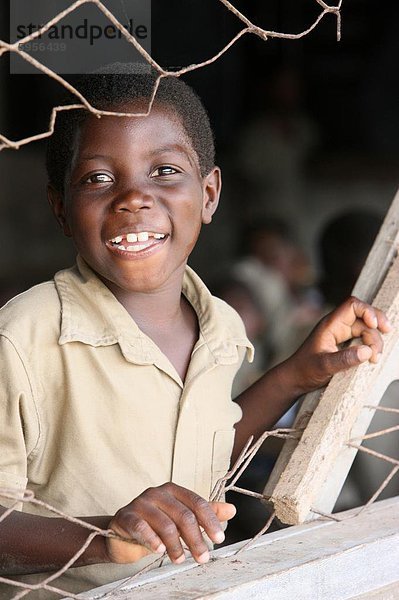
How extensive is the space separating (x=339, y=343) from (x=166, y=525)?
561mm

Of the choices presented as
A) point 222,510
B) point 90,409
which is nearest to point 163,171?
point 90,409

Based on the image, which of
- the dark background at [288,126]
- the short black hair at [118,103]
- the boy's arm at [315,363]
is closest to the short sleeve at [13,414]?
the short black hair at [118,103]

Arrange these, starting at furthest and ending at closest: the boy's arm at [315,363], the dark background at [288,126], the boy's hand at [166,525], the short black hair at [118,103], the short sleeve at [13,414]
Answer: the dark background at [288,126], the boy's arm at [315,363], the short black hair at [118,103], the short sleeve at [13,414], the boy's hand at [166,525]

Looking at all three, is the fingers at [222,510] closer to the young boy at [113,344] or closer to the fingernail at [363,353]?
the young boy at [113,344]

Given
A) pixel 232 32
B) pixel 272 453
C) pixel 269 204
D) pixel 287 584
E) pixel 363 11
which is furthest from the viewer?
pixel 269 204

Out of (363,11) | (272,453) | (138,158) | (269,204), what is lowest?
(272,453)

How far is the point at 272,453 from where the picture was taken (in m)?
2.38

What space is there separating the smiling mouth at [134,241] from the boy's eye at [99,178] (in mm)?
67

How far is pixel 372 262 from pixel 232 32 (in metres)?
2.10

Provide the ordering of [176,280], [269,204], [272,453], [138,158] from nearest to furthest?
1. [138,158]
2. [176,280]
3. [272,453]
4. [269,204]

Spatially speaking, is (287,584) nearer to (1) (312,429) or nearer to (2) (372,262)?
(1) (312,429)

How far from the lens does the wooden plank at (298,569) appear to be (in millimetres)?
912

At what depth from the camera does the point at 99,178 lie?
1109mm

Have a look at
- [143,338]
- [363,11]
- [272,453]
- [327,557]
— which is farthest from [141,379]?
[363,11]
